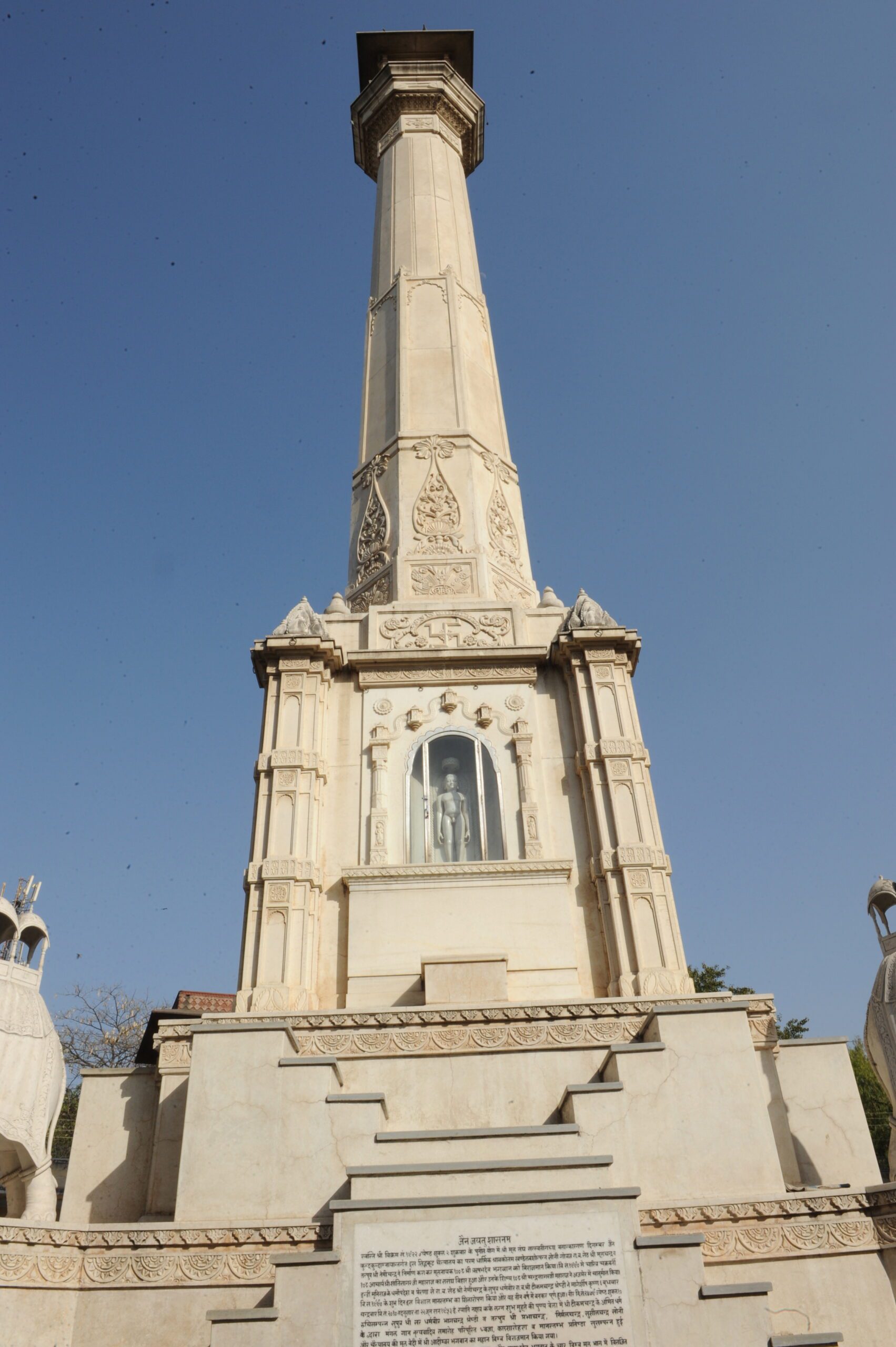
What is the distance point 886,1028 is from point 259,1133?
629 cm

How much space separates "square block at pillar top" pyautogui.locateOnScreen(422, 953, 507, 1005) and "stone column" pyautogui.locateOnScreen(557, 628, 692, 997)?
145 cm

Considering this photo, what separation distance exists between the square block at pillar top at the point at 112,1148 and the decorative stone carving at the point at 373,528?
9019 millimetres

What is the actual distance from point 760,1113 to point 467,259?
18.2 m

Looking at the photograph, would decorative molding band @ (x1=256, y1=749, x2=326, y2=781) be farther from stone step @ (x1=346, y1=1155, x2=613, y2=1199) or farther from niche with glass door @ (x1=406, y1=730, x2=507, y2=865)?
stone step @ (x1=346, y1=1155, x2=613, y2=1199)

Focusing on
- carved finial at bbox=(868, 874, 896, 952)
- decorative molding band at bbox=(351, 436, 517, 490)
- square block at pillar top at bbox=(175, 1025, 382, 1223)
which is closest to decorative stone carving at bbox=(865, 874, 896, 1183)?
carved finial at bbox=(868, 874, 896, 952)

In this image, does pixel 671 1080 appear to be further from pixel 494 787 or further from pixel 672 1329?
pixel 494 787

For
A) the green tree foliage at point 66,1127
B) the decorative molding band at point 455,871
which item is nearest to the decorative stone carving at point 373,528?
the decorative molding band at point 455,871

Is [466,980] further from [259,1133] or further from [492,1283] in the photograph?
[492,1283]

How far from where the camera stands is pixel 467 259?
21.9 metres

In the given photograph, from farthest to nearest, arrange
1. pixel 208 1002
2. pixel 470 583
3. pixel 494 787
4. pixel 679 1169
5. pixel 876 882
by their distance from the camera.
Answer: pixel 208 1002, pixel 470 583, pixel 494 787, pixel 876 882, pixel 679 1169

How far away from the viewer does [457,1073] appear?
10641 mm

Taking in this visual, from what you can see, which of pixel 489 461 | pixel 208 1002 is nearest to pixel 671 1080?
pixel 489 461

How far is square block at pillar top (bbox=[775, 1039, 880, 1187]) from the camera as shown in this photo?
10680mm

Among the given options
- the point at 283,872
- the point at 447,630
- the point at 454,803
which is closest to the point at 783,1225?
the point at 454,803
